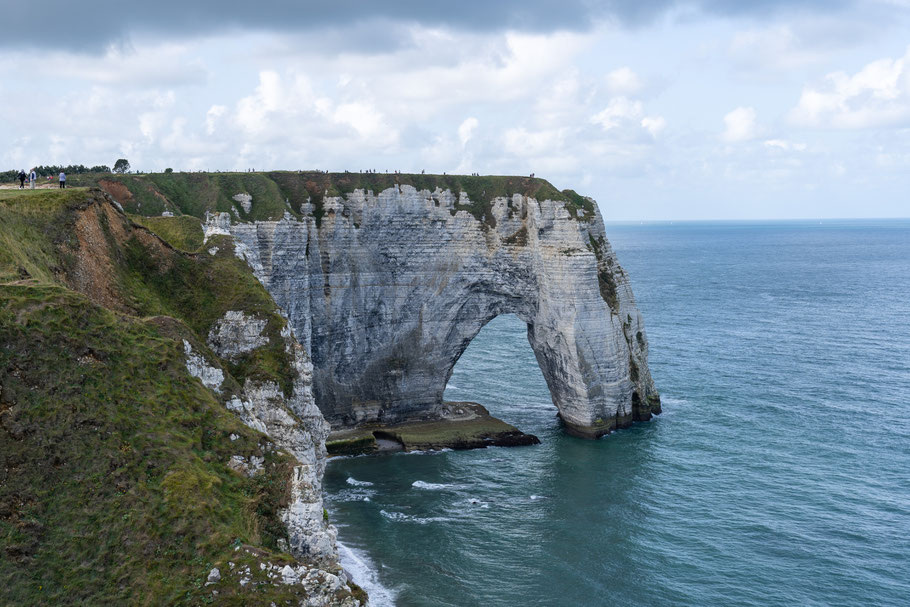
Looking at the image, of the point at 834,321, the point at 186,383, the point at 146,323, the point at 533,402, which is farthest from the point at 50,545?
the point at 834,321

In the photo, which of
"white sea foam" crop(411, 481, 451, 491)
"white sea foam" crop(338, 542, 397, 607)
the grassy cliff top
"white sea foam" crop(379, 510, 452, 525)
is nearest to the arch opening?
the grassy cliff top

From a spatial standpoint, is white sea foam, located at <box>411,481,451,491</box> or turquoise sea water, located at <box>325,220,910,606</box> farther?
white sea foam, located at <box>411,481,451,491</box>

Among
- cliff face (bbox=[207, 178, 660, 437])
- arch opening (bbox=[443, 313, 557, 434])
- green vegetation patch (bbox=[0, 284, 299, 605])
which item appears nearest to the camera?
green vegetation patch (bbox=[0, 284, 299, 605])

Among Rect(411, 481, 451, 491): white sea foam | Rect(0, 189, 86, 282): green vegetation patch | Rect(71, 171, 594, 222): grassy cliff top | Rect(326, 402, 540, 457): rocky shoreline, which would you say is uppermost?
Rect(71, 171, 594, 222): grassy cliff top

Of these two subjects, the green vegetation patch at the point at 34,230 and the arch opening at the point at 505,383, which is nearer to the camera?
the green vegetation patch at the point at 34,230

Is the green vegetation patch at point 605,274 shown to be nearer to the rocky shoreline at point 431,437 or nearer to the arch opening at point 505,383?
the arch opening at point 505,383

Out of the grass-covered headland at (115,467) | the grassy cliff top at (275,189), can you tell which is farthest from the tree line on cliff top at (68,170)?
the grass-covered headland at (115,467)

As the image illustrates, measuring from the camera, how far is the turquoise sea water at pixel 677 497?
135ft

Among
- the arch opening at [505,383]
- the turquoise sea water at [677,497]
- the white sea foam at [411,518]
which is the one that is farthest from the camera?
the arch opening at [505,383]

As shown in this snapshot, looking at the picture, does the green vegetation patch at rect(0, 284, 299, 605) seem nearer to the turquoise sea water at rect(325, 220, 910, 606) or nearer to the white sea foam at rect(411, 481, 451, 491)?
the turquoise sea water at rect(325, 220, 910, 606)

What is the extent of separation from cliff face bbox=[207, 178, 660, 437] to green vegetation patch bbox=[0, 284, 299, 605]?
118ft

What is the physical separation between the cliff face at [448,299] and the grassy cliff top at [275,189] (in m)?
0.67

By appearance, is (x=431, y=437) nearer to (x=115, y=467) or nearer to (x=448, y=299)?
(x=448, y=299)

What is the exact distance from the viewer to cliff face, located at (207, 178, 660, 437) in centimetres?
6694
